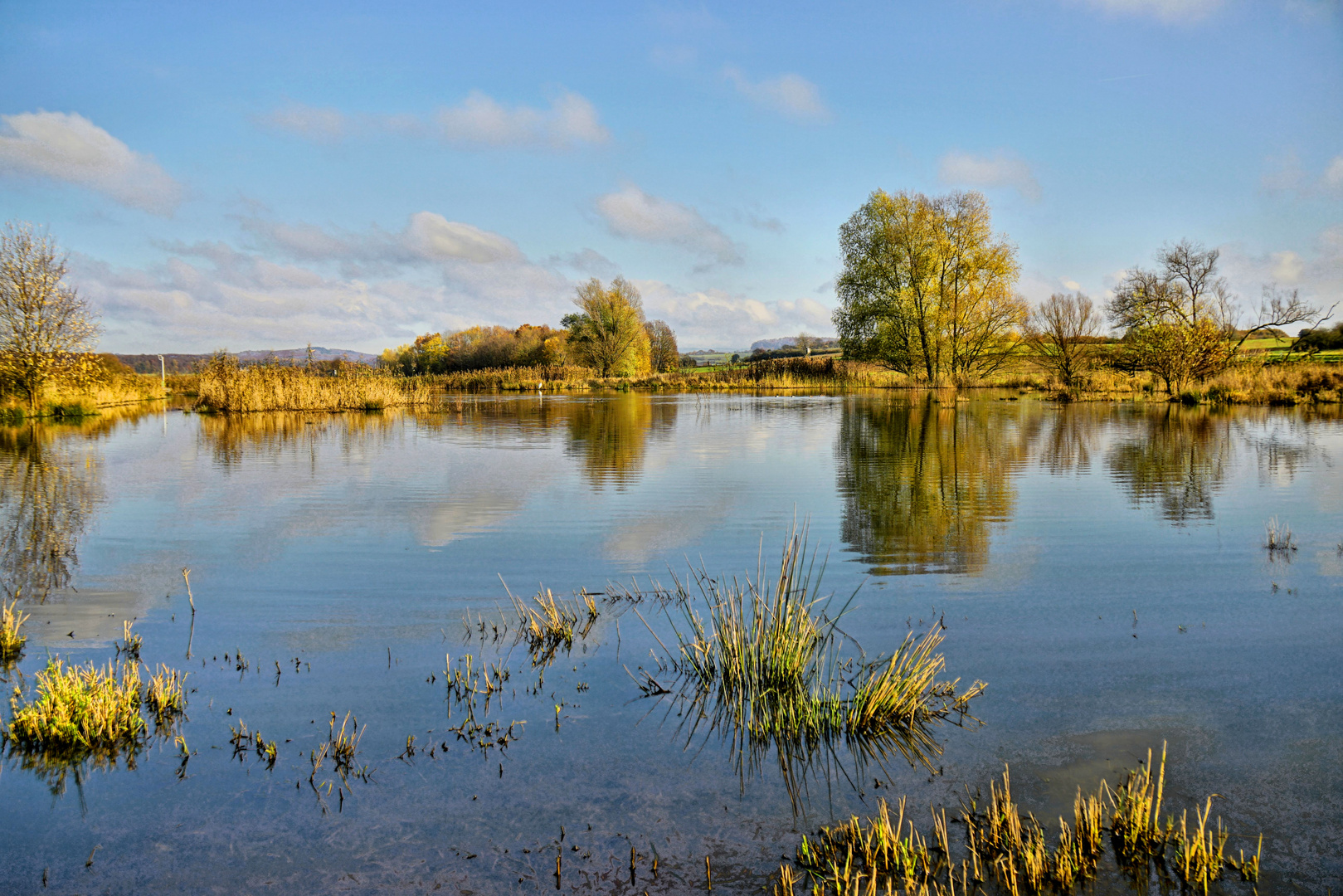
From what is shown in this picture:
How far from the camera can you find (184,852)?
327cm

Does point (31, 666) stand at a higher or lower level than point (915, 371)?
lower

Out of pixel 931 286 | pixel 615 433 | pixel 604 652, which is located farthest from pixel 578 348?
pixel 604 652

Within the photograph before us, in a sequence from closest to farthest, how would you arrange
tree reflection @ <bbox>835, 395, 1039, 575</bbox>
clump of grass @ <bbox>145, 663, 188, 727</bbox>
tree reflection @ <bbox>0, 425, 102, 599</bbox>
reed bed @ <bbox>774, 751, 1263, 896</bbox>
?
reed bed @ <bbox>774, 751, 1263, 896</bbox>, clump of grass @ <bbox>145, 663, 188, 727</bbox>, tree reflection @ <bbox>0, 425, 102, 599</bbox>, tree reflection @ <bbox>835, 395, 1039, 575</bbox>

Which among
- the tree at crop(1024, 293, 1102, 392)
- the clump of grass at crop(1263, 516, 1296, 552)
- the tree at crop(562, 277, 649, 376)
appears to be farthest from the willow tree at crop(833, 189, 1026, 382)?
the clump of grass at crop(1263, 516, 1296, 552)

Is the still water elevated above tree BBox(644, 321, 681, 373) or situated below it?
below

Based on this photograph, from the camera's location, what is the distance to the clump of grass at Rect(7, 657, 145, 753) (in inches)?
160

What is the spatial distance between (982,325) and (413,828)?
39.6m

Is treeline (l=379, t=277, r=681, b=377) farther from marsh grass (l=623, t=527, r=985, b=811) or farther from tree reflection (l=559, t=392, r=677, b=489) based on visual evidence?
marsh grass (l=623, t=527, r=985, b=811)

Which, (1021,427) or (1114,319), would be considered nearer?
(1021,427)

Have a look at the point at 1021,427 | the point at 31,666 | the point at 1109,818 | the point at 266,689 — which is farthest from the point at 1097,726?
the point at 1021,427

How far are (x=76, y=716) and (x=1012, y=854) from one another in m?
4.54

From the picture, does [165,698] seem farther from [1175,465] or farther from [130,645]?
[1175,465]

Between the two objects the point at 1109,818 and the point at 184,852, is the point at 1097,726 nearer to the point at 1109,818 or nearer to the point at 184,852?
the point at 1109,818

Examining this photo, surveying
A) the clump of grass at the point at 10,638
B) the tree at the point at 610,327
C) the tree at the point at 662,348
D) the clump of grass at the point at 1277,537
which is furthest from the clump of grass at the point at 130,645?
the tree at the point at 662,348
